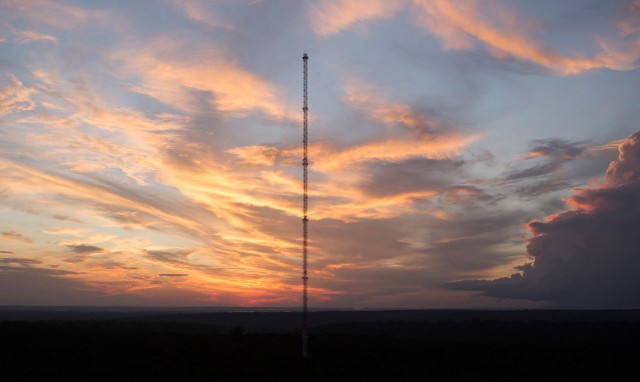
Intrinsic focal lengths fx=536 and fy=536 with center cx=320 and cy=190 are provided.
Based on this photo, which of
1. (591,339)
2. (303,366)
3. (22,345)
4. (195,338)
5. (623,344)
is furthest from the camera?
(591,339)

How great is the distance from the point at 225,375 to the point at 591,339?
2521 inches

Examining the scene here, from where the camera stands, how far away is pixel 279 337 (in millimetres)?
58250

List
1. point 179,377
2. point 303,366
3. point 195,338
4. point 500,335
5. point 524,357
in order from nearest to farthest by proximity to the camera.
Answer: point 179,377 < point 303,366 < point 524,357 < point 195,338 < point 500,335

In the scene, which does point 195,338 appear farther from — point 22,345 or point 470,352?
point 470,352

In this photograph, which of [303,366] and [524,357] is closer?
[303,366]

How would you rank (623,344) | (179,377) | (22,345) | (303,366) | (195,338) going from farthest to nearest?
(623,344) < (195,338) < (22,345) < (303,366) < (179,377)

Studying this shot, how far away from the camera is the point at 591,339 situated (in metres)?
79.8

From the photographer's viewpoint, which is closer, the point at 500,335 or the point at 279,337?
the point at 279,337

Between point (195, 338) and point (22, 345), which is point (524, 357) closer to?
point (195, 338)

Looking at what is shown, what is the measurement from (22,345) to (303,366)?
29400 mm

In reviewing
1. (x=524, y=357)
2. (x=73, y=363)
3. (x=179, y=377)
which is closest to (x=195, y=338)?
(x=73, y=363)

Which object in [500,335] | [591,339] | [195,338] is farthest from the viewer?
[500,335]

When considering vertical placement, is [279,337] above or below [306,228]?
below

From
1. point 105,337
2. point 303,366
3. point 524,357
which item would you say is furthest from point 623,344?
point 105,337
